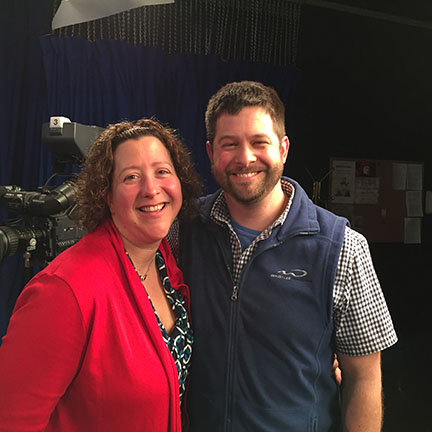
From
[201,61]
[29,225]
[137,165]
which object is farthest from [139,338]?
[201,61]

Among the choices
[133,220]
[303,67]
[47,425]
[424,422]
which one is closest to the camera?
[47,425]

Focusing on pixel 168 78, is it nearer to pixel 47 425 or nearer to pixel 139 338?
pixel 139 338

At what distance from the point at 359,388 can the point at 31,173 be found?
4.99ft

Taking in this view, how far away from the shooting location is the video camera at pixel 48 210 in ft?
3.53

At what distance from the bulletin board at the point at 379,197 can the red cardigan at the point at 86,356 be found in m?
1.50

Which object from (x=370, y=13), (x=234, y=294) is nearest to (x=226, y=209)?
(x=234, y=294)

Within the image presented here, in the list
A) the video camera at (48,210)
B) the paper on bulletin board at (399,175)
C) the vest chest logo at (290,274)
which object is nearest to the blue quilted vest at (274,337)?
the vest chest logo at (290,274)

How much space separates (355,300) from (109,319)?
0.61m

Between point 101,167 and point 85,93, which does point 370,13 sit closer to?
point 85,93

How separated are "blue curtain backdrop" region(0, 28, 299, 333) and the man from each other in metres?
0.72

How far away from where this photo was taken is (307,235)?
3.37 feet

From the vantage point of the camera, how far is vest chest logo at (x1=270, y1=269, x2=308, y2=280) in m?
1.00

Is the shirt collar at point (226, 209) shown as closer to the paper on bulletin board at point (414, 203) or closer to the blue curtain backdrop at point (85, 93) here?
the blue curtain backdrop at point (85, 93)

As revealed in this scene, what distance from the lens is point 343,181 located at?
6.89 ft
